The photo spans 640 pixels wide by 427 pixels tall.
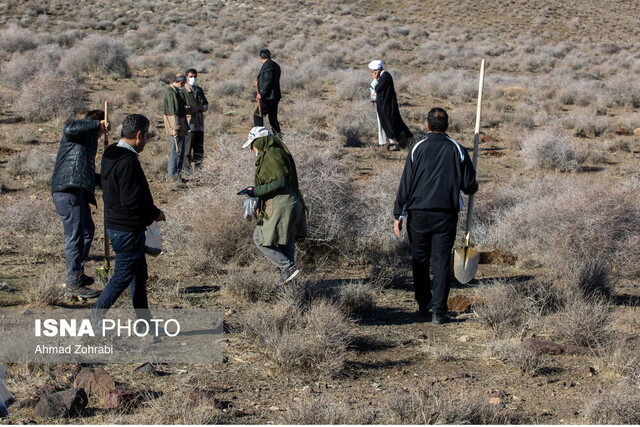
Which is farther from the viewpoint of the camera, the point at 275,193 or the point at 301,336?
the point at 275,193

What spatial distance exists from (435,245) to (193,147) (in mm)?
6177

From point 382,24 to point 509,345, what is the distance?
40.9m

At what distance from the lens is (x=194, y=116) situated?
1093cm

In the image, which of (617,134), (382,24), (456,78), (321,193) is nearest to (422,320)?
(321,193)

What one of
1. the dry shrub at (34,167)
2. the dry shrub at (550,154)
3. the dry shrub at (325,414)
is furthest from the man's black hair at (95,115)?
the dry shrub at (550,154)

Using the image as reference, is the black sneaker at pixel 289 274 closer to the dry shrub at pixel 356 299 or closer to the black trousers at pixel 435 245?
the dry shrub at pixel 356 299

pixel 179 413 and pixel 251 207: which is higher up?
pixel 251 207

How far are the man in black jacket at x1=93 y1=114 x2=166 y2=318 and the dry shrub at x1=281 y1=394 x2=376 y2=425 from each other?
1.80 meters

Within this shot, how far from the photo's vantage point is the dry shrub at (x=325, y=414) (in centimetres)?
407

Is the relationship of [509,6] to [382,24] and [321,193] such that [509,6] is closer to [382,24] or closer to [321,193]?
[382,24]

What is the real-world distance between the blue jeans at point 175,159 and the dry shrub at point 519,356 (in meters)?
6.80

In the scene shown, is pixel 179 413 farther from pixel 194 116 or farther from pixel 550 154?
pixel 550 154

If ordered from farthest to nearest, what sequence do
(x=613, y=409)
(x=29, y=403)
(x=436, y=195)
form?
(x=436, y=195), (x=29, y=403), (x=613, y=409)

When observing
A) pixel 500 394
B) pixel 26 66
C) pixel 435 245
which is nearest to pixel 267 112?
pixel 435 245
